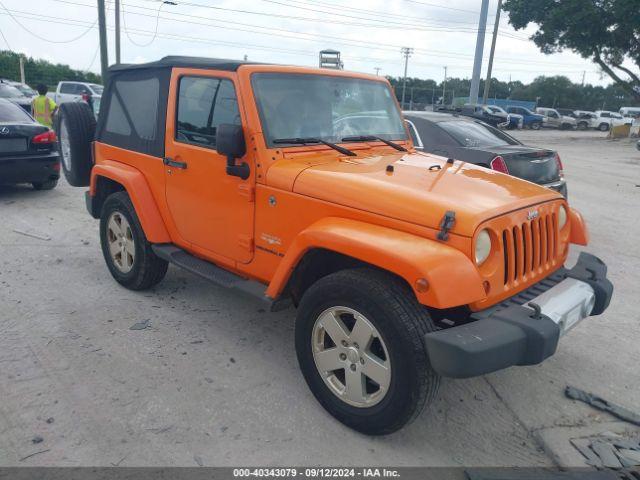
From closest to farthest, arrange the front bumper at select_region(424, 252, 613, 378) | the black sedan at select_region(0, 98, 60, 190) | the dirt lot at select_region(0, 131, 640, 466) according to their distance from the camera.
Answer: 1. the front bumper at select_region(424, 252, 613, 378)
2. the dirt lot at select_region(0, 131, 640, 466)
3. the black sedan at select_region(0, 98, 60, 190)

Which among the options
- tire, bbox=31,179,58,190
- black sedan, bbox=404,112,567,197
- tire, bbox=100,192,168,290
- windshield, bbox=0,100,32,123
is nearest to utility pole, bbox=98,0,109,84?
tire, bbox=31,179,58,190

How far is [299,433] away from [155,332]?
1644mm

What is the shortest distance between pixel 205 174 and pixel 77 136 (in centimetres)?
215

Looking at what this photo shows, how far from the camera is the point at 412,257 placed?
8.41 feet

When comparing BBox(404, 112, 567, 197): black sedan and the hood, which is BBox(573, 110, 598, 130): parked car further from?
the hood

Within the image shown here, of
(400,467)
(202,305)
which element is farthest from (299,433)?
(202,305)

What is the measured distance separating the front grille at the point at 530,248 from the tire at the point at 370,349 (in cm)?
59

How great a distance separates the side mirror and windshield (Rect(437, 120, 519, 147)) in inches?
154

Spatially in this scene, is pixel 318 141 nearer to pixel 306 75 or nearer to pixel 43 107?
pixel 306 75

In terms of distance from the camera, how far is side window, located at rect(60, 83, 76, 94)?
24266mm

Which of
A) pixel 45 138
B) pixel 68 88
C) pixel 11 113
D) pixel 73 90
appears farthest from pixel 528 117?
pixel 11 113

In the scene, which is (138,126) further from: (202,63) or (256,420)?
(256,420)

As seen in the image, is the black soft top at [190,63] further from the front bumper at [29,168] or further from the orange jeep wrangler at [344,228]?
the front bumper at [29,168]

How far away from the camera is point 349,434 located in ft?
9.75
